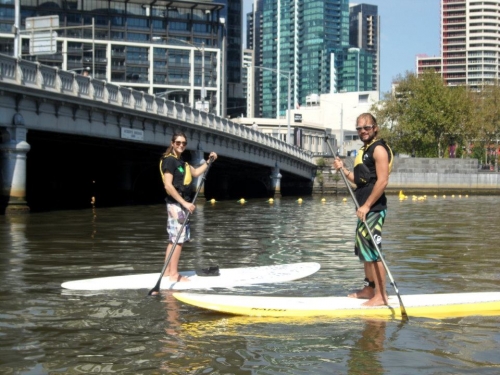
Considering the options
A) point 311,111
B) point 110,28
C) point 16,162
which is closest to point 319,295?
point 16,162

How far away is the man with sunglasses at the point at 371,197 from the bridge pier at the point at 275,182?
55.2 metres

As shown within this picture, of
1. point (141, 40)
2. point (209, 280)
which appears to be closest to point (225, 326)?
point (209, 280)

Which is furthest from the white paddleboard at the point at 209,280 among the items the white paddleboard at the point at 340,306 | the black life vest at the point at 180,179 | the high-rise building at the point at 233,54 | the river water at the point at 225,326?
the high-rise building at the point at 233,54

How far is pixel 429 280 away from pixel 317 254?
14.8ft

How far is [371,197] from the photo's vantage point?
9500mm

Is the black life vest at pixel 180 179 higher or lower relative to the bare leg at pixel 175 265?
higher

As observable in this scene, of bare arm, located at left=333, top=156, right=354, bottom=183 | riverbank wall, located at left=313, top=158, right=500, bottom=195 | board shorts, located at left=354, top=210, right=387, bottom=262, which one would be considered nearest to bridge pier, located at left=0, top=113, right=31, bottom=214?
bare arm, located at left=333, top=156, right=354, bottom=183

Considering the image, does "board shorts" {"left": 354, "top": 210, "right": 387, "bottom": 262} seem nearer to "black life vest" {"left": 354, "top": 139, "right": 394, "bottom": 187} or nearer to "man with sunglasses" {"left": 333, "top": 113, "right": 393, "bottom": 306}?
"man with sunglasses" {"left": 333, "top": 113, "right": 393, "bottom": 306}

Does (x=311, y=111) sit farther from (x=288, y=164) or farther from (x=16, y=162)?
(x=16, y=162)

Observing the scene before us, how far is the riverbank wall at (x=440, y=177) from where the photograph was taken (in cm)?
8475

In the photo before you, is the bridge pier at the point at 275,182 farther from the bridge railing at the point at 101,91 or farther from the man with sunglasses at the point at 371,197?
the man with sunglasses at the point at 371,197

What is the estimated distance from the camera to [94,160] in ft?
180

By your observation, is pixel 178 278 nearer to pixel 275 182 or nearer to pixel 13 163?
pixel 13 163

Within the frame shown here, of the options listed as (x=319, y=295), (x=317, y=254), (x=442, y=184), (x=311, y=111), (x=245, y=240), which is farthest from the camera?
(x=311, y=111)
